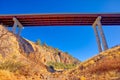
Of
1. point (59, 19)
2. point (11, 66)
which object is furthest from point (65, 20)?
point (11, 66)

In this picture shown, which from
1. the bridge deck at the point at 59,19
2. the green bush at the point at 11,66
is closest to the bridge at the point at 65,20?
the bridge deck at the point at 59,19

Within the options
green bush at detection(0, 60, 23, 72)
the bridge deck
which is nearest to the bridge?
the bridge deck

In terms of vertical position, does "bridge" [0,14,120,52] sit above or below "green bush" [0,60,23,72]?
above

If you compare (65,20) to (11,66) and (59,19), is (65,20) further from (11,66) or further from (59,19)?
(11,66)

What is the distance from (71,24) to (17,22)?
1231 cm

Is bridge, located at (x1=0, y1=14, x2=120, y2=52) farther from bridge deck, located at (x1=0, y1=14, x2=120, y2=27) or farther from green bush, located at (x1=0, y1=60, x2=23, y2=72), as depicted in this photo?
green bush, located at (x1=0, y1=60, x2=23, y2=72)

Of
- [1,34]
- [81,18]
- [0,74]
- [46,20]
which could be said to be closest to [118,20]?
[81,18]

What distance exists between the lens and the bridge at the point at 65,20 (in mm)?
43094

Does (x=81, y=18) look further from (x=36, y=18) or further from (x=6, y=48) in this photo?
(x=6, y=48)

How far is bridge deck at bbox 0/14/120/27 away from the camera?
141 ft

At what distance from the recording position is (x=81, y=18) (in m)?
44.1

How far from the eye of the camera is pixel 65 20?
148 feet

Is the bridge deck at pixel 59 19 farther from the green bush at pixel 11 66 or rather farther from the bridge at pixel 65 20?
the green bush at pixel 11 66

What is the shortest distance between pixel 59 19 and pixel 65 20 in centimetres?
137
